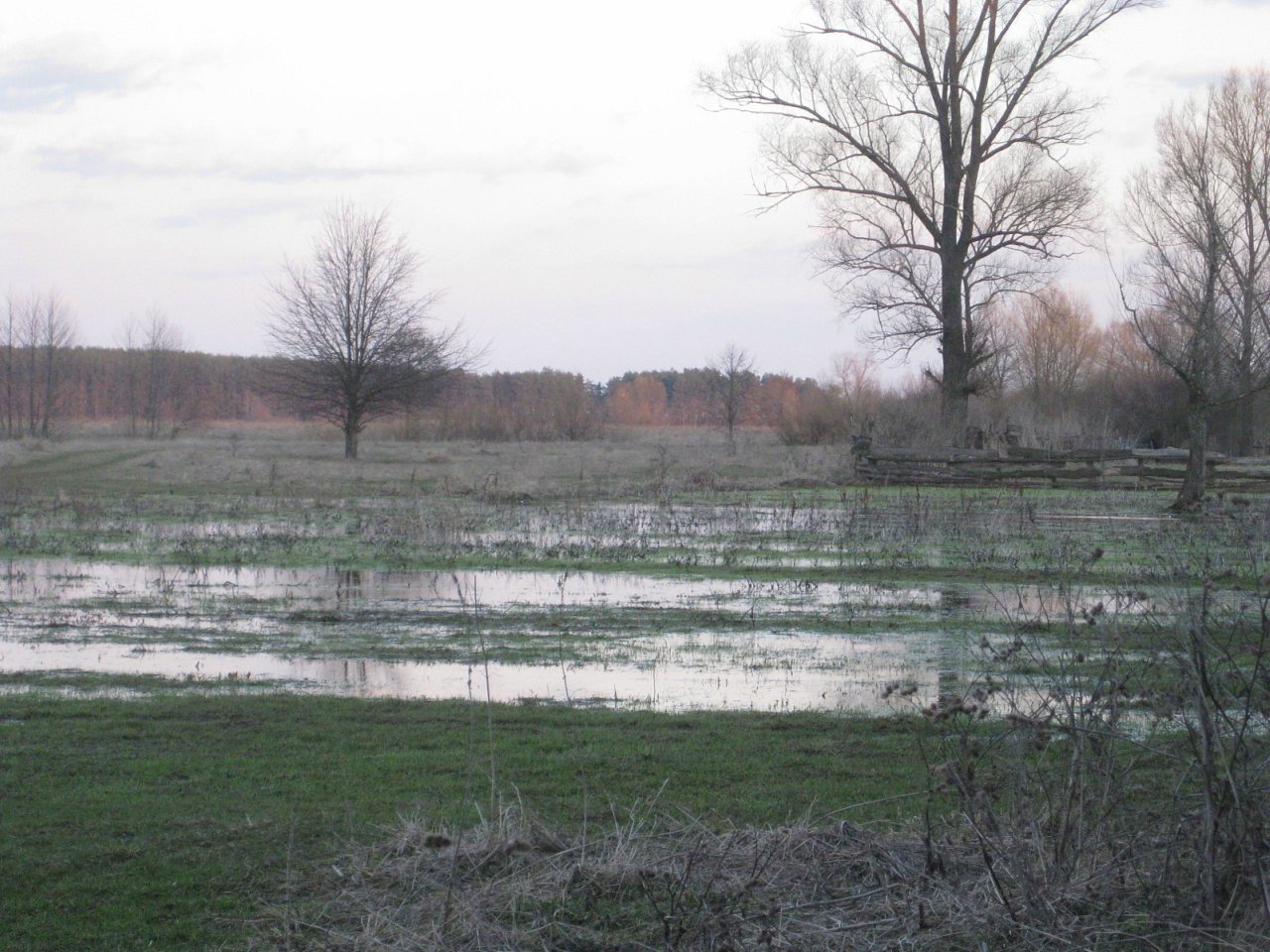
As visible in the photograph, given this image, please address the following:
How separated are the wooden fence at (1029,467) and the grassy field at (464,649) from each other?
5515 millimetres

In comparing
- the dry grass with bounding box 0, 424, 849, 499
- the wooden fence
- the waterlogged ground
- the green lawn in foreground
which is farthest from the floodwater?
the wooden fence

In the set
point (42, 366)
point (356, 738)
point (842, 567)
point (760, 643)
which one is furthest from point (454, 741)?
point (42, 366)

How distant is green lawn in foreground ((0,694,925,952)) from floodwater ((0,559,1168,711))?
70 cm

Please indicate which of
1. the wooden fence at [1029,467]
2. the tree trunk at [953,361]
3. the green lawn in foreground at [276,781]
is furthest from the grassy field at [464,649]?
the tree trunk at [953,361]

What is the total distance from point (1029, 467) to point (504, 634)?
88.0ft

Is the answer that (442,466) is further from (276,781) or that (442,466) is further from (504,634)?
(276,781)

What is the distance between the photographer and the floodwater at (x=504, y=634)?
8914 millimetres

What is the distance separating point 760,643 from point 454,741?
4435 mm

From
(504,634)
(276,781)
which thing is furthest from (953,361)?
(276,781)

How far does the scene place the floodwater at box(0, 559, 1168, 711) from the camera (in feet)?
29.2

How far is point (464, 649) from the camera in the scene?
34.6 ft

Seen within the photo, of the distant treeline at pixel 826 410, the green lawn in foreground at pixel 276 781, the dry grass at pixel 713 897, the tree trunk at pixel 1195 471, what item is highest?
the distant treeline at pixel 826 410

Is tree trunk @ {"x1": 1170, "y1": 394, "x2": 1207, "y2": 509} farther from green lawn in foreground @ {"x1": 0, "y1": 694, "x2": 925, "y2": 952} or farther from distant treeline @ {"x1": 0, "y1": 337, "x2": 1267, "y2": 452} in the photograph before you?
green lawn in foreground @ {"x1": 0, "y1": 694, "x2": 925, "y2": 952}

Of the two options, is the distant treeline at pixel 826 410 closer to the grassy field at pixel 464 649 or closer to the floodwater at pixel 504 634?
the grassy field at pixel 464 649
